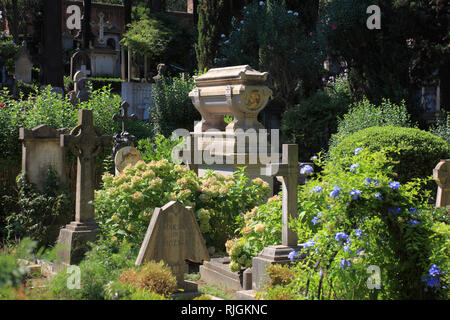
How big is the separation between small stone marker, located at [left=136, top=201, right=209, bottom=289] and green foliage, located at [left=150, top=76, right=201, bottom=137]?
10578mm

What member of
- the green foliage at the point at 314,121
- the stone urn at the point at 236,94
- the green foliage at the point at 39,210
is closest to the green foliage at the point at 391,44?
the green foliage at the point at 314,121

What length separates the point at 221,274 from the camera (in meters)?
6.96

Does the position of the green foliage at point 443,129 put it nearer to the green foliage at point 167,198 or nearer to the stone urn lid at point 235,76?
the stone urn lid at point 235,76

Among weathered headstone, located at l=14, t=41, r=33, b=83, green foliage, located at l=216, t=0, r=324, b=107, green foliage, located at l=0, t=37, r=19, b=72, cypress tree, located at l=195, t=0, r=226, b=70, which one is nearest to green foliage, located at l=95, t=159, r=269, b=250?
green foliage, located at l=216, t=0, r=324, b=107

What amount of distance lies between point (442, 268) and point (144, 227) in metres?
3.98

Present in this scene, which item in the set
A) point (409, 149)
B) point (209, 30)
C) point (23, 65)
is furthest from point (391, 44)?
point (23, 65)

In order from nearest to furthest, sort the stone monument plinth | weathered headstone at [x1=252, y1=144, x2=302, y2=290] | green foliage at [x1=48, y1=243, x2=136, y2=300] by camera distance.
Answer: green foliage at [x1=48, y1=243, x2=136, y2=300], weathered headstone at [x1=252, y1=144, x2=302, y2=290], the stone monument plinth

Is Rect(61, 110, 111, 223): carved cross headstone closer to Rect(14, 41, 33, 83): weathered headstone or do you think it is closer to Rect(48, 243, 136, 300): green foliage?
Rect(48, 243, 136, 300): green foliage

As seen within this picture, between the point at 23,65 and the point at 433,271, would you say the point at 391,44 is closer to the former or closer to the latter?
the point at 433,271

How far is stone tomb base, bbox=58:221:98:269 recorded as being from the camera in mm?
7105

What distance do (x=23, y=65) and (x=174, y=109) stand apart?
38.6 ft

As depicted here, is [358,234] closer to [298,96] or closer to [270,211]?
[270,211]

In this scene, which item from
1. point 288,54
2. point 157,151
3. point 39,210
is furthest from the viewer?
point 288,54
